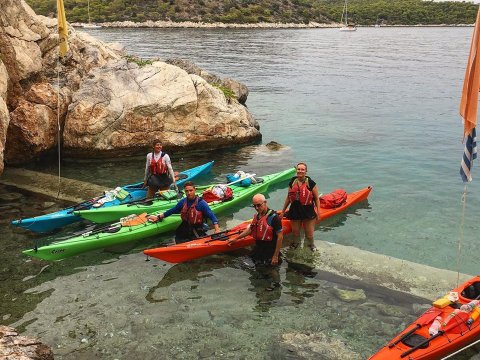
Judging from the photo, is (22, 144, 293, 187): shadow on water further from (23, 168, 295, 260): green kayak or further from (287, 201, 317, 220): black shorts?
(287, 201, 317, 220): black shorts

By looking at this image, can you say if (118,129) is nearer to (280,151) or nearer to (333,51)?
(280,151)

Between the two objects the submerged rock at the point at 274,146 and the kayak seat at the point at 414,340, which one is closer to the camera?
the kayak seat at the point at 414,340

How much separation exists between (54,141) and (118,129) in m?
2.51

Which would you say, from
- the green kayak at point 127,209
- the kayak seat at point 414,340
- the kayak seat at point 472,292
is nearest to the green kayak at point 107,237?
the green kayak at point 127,209

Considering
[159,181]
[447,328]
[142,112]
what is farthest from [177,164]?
[447,328]

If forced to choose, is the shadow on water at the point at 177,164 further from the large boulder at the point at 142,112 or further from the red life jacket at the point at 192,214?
the red life jacket at the point at 192,214

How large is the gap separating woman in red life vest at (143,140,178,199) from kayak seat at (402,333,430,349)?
7853 millimetres

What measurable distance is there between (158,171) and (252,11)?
339 ft

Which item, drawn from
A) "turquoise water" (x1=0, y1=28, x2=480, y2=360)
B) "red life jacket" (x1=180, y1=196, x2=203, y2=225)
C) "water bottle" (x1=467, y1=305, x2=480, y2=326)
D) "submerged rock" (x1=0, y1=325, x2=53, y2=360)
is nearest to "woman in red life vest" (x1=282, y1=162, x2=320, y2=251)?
"turquoise water" (x1=0, y1=28, x2=480, y2=360)

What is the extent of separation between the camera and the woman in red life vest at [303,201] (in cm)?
1053

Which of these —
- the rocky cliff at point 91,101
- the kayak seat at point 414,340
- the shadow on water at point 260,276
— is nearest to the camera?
the kayak seat at point 414,340

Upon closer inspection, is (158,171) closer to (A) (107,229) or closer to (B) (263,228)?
(A) (107,229)

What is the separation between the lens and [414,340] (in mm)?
7559

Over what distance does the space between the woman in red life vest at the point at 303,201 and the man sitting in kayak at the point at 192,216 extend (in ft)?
5.99
